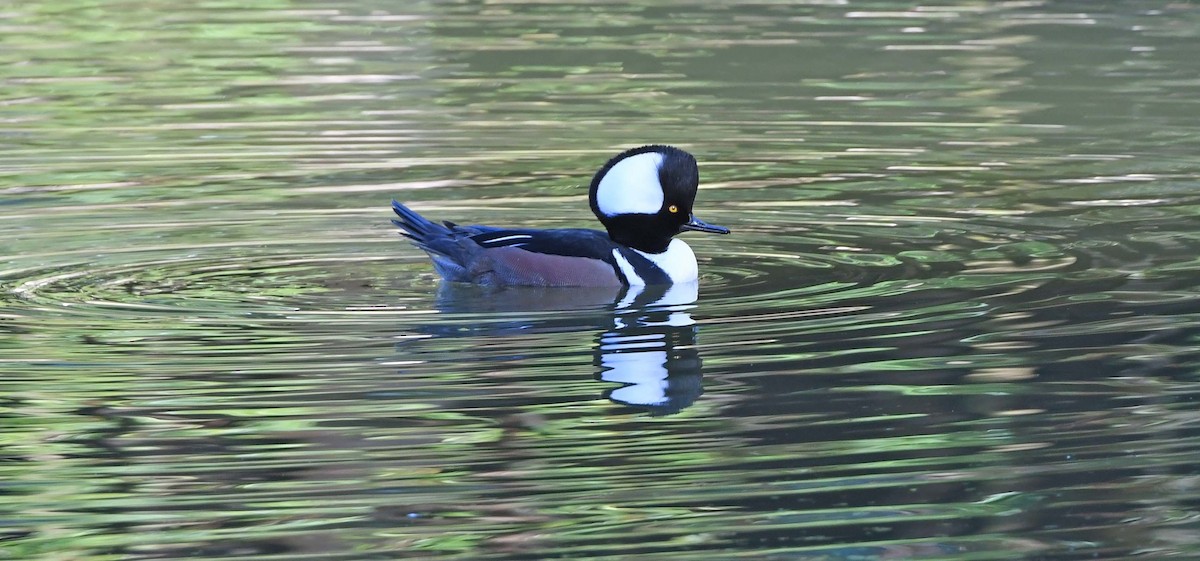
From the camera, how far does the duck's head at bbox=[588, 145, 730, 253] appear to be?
393 inches

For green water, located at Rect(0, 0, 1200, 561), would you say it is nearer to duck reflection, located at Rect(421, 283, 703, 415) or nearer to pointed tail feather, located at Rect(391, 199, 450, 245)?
duck reflection, located at Rect(421, 283, 703, 415)

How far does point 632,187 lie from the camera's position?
10.1 meters

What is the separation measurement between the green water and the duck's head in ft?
1.15

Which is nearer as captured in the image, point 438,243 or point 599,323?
point 599,323

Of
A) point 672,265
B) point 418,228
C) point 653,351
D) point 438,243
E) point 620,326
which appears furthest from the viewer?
point 418,228

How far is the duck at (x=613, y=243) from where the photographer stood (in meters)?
9.97

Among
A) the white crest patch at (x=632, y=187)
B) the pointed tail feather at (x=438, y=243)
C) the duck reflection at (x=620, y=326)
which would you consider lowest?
the duck reflection at (x=620, y=326)

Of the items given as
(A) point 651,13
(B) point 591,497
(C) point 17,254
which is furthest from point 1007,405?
(A) point 651,13

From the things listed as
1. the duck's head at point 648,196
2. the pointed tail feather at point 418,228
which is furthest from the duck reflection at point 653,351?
the pointed tail feather at point 418,228

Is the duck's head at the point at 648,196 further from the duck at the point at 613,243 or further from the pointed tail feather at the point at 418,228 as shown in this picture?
the pointed tail feather at the point at 418,228

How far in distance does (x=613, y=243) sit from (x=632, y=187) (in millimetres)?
307

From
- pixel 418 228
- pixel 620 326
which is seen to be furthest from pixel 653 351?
pixel 418 228

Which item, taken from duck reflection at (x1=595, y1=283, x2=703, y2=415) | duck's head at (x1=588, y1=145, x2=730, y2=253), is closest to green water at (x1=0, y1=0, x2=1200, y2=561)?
duck reflection at (x1=595, y1=283, x2=703, y2=415)

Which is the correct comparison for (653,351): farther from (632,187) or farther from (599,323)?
(632,187)
